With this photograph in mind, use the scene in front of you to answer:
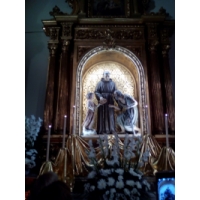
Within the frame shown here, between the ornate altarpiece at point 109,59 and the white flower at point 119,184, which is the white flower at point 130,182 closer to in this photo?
the white flower at point 119,184

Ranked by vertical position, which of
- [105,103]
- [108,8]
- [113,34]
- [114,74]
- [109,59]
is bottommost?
[105,103]

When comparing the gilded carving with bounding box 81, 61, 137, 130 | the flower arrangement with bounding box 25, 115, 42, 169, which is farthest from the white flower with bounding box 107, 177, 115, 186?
the gilded carving with bounding box 81, 61, 137, 130

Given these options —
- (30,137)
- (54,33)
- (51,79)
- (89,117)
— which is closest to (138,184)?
(30,137)

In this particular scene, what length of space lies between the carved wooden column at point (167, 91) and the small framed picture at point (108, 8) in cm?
85

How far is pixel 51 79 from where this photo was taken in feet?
11.1

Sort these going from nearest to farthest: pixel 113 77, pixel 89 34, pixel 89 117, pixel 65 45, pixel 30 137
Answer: pixel 30 137
pixel 89 117
pixel 65 45
pixel 89 34
pixel 113 77

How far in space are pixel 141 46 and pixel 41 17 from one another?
1.63 m

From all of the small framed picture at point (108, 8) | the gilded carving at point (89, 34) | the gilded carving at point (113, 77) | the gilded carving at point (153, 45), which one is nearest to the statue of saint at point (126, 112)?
the gilded carving at point (113, 77)

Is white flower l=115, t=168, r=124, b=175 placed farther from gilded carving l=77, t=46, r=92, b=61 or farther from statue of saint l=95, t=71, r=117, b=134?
gilded carving l=77, t=46, r=92, b=61

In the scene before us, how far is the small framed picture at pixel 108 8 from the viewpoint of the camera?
3914mm

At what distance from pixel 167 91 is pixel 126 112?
0.60 metres

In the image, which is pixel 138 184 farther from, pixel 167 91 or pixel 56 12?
pixel 56 12

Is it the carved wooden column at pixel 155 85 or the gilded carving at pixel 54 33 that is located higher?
the gilded carving at pixel 54 33

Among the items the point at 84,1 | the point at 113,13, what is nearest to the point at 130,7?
the point at 113,13
